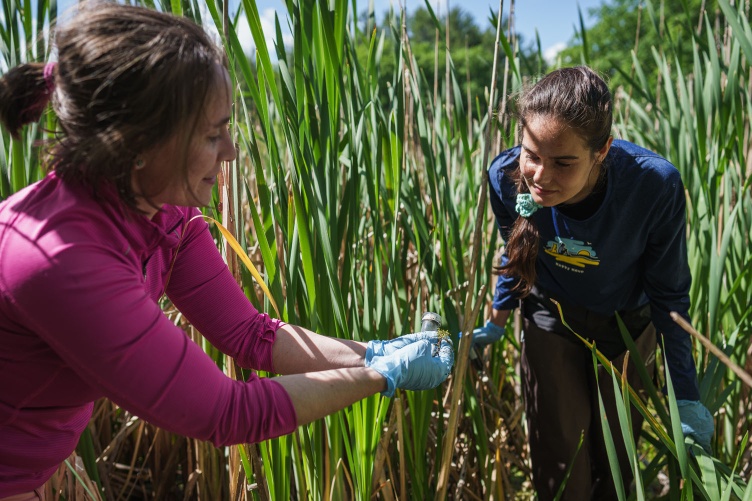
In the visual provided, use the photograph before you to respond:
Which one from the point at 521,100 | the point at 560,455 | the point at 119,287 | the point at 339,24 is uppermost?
the point at 339,24

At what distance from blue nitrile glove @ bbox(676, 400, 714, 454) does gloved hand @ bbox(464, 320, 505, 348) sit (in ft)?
1.39

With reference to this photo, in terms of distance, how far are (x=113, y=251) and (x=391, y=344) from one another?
0.48m

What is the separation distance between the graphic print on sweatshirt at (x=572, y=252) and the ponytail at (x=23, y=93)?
3.20 ft

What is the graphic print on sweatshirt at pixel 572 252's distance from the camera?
1338 mm

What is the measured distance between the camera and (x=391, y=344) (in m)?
1.08

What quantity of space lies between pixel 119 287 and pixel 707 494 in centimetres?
83

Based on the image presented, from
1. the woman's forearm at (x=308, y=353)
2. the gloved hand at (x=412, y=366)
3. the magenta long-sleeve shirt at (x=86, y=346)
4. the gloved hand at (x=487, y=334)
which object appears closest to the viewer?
the magenta long-sleeve shirt at (x=86, y=346)

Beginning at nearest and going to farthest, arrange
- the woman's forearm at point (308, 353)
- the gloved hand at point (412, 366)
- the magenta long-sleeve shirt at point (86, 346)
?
the magenta long-sleeve shirt at point (86, 346)
the gloved hand at point (412, 366)
the woman's forearm at point (308, 353)

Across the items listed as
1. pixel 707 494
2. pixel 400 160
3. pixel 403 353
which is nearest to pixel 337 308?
pixel 403 353

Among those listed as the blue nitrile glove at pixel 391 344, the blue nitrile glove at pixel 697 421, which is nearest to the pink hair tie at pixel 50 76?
the blue nitrile glove at pixel 391 344

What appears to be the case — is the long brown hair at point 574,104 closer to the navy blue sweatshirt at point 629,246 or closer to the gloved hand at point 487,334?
the navy blue sweatshirt at point 629,246

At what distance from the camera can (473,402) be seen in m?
1.43

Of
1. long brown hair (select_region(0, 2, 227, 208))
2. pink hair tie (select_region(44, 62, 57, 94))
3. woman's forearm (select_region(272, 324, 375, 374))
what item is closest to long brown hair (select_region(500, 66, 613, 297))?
woman's forearm (select_region(272, 324, 375, 374))

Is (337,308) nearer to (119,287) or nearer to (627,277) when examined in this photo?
(119,287)
